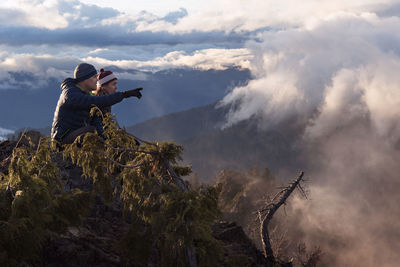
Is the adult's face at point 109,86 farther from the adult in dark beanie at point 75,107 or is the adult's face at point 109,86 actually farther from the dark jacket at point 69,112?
the dark jacket at point 69,112

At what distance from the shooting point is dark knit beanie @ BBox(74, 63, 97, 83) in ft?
27.5

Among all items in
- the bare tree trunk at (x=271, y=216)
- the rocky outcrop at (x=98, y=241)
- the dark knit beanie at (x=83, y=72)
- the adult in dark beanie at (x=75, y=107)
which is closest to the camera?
the rocky outcrop at (x=98, y=241)

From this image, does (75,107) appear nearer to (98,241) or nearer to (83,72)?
(83,72)

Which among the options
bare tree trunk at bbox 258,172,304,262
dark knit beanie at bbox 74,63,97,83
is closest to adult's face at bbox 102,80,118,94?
dark knit beanie at bbox 74,63,97,83

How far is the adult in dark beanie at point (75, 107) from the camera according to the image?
7.51 m

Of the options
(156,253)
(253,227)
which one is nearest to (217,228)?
(253,227)

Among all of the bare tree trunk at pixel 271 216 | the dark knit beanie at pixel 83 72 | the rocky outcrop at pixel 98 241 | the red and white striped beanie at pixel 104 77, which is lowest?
the bare tree trunk at pixel 271 216

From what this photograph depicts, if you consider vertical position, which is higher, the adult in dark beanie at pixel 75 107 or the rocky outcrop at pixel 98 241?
the adult in dark beanie at pixel 75 107

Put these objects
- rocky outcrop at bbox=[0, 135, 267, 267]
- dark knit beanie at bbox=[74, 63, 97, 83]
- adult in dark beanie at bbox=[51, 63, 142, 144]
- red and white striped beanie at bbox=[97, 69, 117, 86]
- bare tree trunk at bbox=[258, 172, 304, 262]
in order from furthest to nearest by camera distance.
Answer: bare tree trunk at bbox=[258, 172, 304, 262] < red and white striped beanie at bbox=[97, 69, 117, 86] < dark knit beanie at bbox=[74, 63, 97, 83] < adult in dark beanie at bbox=[51, 63, 142, 144] < rocky outcrop at bbox=[0, 135, 267, 267]

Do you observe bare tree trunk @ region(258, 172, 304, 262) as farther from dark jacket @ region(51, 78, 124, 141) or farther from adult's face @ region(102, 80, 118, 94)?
dark jacket @ region(51, 78, 124, 141)

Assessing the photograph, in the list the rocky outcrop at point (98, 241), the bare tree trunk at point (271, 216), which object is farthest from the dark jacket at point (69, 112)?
the bare tree trunk at point (271, 216)

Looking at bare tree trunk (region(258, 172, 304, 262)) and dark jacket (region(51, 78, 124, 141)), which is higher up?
dark jacket (region(51, 78, 124, 141))

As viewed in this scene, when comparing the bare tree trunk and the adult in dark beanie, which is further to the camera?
the bare tree trunk

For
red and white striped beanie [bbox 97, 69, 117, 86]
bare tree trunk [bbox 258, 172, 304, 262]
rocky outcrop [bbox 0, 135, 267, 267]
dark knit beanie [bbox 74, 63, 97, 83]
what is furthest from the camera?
bare tree trunk [bbox 258, 172, 304, 262]
